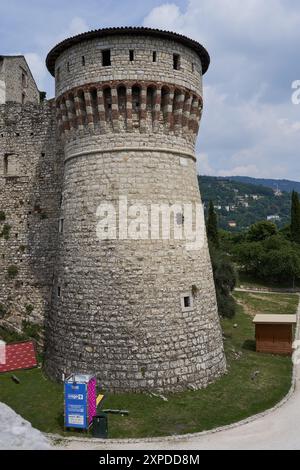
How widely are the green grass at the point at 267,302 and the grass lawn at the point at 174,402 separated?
57.7 feet

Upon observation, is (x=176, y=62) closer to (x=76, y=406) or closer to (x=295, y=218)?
(x=76, y=406)

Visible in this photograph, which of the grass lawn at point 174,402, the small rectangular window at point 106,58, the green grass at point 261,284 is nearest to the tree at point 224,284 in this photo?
the grass lawn at point 174,402

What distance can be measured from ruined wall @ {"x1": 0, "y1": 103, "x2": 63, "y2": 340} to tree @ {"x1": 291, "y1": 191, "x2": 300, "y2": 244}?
1729 inches

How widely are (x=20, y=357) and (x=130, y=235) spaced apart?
8.01m

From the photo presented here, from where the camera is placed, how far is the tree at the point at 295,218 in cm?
5672

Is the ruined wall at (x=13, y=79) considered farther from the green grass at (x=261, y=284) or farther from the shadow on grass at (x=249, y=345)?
the green grass at (x=261, y=284)

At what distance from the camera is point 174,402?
14.6m

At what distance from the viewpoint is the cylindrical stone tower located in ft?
50.7

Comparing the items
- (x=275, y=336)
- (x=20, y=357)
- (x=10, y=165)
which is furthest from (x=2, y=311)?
(x=275, y=336)

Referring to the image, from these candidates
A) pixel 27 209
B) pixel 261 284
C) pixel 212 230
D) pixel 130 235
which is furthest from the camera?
pixel 261 284

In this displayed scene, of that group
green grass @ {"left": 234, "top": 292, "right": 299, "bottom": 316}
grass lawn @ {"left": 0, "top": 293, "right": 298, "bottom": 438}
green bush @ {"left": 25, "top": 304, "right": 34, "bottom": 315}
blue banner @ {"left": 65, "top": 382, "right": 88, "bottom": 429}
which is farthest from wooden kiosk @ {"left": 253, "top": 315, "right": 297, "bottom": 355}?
green grass @ {"left": 234, "top": 292, "right": 299, "bottom": 316}

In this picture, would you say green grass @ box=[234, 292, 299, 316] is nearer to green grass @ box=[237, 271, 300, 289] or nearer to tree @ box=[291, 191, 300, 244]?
green grass @ box=[237, 271, 300, 289]
